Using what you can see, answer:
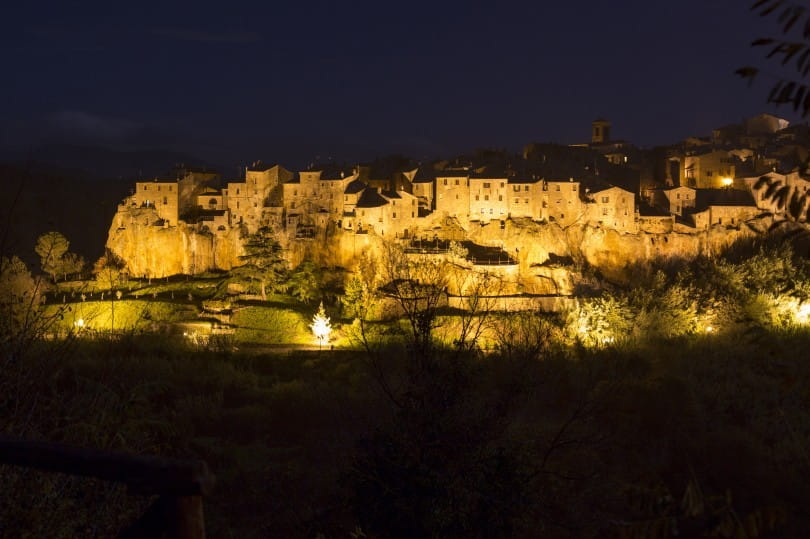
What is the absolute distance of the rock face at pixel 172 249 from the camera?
36562 mm

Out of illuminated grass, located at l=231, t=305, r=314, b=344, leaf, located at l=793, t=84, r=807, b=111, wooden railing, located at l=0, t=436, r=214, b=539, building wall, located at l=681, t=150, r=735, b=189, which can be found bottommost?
illuminated grass, located at l=231, t=305, r=314, b=344

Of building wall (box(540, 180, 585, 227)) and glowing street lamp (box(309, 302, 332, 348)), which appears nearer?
glowing street lamp (box(309, 302, 332, 348))

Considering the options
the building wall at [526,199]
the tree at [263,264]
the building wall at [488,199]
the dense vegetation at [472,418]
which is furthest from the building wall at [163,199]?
the building wall at [526,199]

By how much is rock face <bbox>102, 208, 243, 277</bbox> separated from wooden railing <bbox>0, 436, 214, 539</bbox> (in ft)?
114

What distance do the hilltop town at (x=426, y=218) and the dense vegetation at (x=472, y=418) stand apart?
284 cm

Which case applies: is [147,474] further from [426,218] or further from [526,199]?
[526,199]

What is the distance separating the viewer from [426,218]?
3734 centimetres

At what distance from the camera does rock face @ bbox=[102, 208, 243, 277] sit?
36.6 meters

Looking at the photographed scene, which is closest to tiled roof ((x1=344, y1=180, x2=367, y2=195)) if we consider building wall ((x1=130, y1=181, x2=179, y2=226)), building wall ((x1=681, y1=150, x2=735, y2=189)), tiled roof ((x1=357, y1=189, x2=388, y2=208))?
tiled roof ((x1=357, y1=189, x2=388, y2=208))

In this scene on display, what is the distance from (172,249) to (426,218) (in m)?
14.3

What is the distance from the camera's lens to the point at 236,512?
45.2ft

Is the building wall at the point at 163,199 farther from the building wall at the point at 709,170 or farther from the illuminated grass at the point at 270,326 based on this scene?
the building wall at the point at 709,170

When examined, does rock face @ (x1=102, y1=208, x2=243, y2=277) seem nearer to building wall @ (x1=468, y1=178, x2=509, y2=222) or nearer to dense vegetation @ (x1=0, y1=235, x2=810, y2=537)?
dense vegetation @ (x1=0, y1=235, x2=810, y2=537)

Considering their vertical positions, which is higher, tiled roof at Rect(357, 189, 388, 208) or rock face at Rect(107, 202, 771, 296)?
tiled roof at Rect(357, 189, 388, 208)
